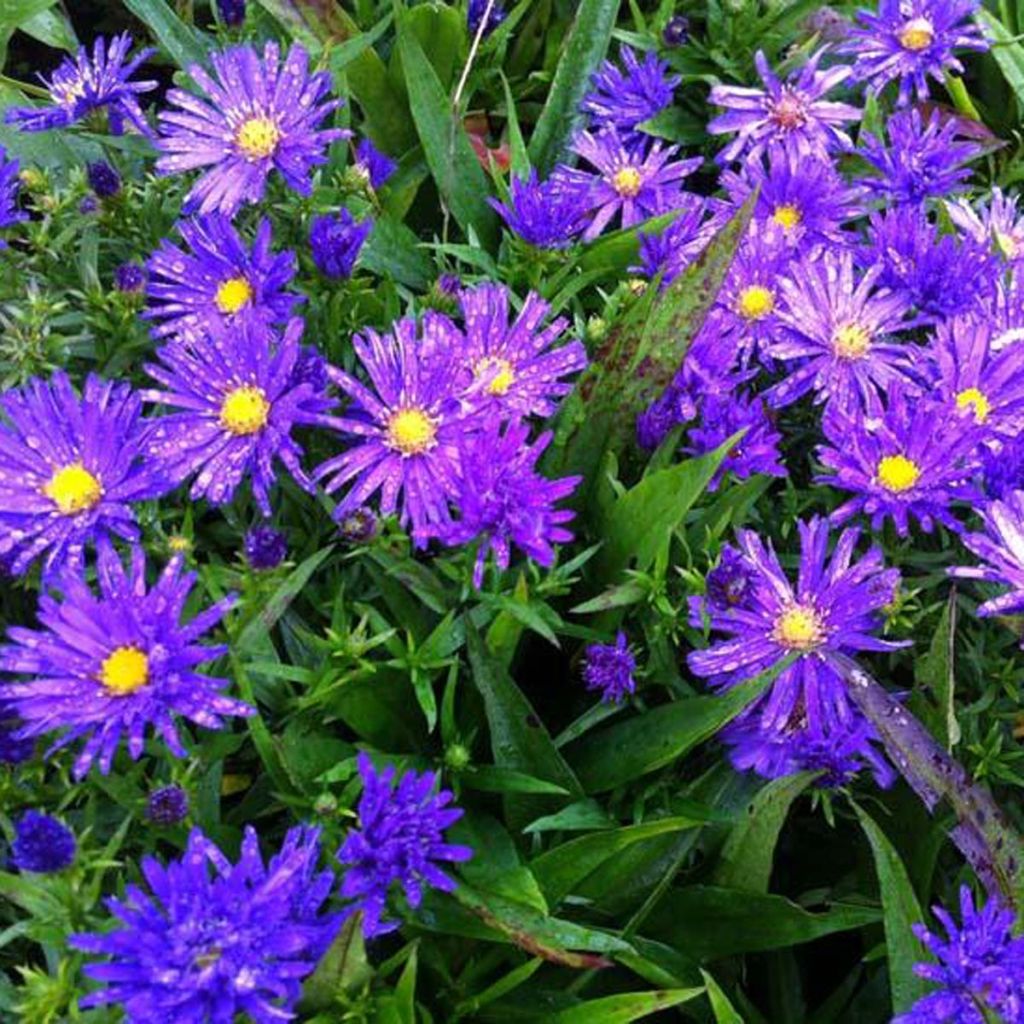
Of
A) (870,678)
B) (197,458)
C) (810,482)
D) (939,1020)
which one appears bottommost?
(939,1020)

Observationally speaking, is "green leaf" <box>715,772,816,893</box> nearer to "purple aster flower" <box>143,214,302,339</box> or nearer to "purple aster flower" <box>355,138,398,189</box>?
"purple aster flower" <box>143,214,302,339</box>

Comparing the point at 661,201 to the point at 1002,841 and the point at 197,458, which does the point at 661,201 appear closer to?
the point at 197,458

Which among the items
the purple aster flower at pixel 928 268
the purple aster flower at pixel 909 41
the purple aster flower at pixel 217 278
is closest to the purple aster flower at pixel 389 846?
the purple aster flower at pixel 217 278

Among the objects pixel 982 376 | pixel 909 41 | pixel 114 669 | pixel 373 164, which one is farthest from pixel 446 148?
pixel 114 669

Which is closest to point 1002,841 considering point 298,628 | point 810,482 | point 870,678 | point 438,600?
point 870,678

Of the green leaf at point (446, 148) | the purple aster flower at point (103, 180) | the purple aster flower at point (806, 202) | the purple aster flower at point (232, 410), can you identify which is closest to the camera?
the purple aster flower at point (232, 410)

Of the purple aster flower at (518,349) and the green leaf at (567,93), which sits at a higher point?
the green leaf at (567,93)

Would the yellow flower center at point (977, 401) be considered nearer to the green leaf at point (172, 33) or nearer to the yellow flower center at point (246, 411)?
the yellow flower center at point (246, 411)
